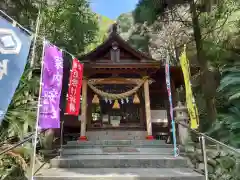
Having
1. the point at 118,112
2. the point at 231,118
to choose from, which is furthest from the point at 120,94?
the point at 231,118

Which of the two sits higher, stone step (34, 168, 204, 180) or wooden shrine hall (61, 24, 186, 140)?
wooden shrine hall (61, 24, 186, 140)

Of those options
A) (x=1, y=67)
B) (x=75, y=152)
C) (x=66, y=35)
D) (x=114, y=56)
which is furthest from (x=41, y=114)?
(x=66, y=35)

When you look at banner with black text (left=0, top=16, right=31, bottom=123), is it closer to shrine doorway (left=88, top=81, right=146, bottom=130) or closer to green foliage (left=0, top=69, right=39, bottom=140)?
green foliage (left=0, top=69, right=39, bottom=140)

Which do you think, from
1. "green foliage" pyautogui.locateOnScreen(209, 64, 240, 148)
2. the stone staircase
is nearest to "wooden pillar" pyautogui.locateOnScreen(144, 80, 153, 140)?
the stone staircase

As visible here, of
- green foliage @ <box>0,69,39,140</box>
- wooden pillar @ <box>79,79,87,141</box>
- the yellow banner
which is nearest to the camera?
green foliage @ <box>0,69,39,140</box>

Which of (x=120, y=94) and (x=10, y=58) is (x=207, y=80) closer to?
(x=120, y=94)

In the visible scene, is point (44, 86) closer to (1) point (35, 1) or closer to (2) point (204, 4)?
(1) point (35, 1)

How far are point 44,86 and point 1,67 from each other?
4.36ft

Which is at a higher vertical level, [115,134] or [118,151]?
[115,134]

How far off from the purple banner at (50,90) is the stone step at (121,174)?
1.23 m

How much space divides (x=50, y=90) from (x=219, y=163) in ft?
16.9

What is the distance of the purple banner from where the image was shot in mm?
5230

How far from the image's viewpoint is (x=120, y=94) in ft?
34.6

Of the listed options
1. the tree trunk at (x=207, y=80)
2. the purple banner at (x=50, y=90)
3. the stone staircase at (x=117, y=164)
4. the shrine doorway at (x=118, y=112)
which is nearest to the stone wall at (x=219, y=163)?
the stone staircase at (x=117, y=164)
